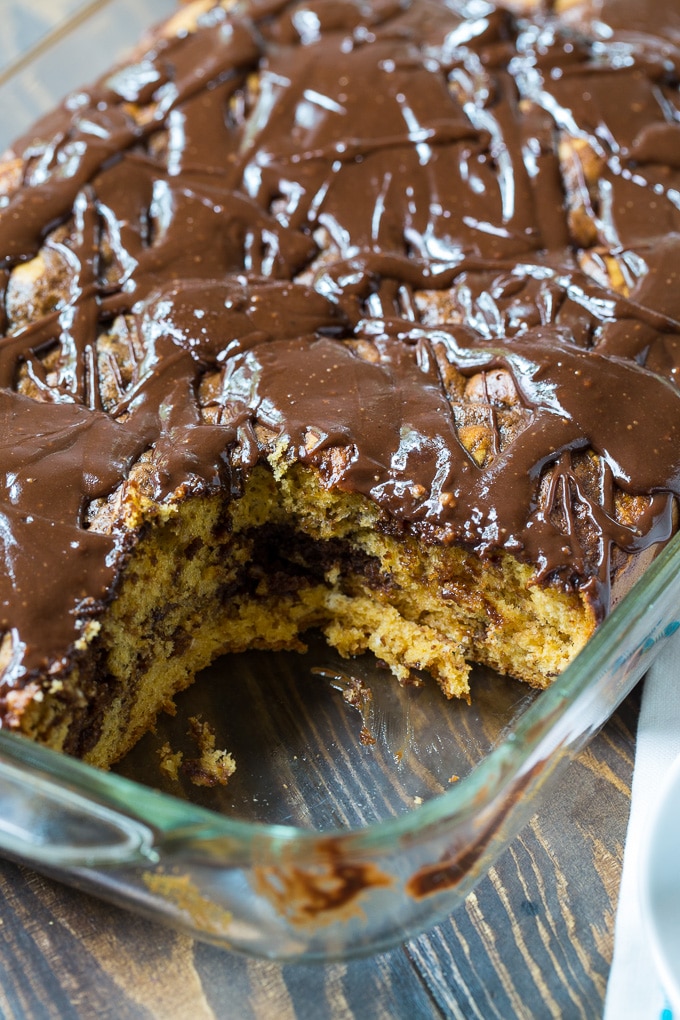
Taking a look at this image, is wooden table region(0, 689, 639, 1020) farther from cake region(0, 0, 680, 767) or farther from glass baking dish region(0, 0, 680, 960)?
cake region(0, 0, 680, 767)

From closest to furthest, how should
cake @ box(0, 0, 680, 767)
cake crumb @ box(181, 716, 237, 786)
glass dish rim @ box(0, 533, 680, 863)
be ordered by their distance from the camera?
glass dish rim @ box(0, 533, 680, 863) < cake @ box(0, 0, 680, 767) < cake crumb @ box(181, 716, 237, 786)

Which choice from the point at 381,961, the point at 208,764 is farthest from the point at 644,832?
the point at 208,764

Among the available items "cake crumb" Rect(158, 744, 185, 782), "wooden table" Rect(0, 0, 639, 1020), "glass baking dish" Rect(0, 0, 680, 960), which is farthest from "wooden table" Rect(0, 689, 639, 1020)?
"cake crumb" Rect(158, 744, 185, 782)

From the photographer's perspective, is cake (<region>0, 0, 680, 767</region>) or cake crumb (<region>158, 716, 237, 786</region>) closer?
cake (<region>0, 0, 680, 767</region>)

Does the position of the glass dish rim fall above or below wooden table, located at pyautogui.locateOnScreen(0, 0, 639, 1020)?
above

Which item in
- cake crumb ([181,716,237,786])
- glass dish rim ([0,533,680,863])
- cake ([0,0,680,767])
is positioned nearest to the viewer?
glass dish rim ([0,533,680,863])

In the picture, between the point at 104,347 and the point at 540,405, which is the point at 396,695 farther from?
the point at 104,347

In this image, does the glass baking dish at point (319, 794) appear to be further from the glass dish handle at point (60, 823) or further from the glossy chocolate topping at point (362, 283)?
the glossy chocolate topping at point (362, 283)
